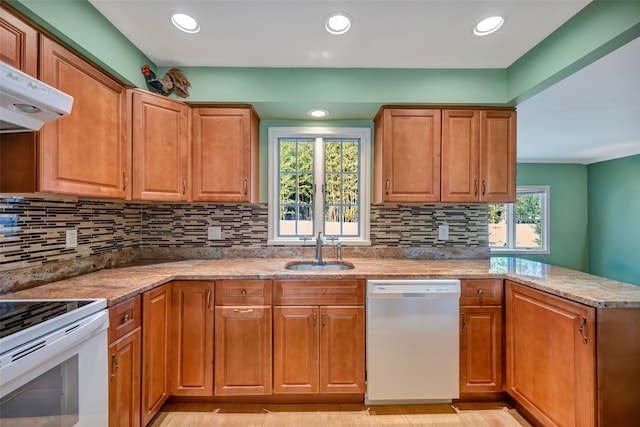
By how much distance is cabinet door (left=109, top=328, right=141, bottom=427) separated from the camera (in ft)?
4.44

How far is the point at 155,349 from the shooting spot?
1689 millimetres

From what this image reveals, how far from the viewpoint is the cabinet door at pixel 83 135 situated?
4.54 ft

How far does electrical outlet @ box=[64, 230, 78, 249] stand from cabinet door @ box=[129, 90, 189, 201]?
0.42m

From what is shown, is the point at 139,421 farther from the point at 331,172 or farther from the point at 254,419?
the point at 331,172

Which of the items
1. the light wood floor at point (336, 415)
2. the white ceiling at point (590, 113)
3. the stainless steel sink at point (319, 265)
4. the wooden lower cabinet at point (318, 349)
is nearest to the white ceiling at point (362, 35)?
the white ceiling at point (590, 113)

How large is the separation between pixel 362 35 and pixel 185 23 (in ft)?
3.50

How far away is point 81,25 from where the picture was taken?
152cm

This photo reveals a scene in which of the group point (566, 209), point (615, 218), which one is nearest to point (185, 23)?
point (566, 209)

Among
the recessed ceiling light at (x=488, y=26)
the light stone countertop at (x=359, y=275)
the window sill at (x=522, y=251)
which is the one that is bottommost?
the window sill at (x=522, y=251)

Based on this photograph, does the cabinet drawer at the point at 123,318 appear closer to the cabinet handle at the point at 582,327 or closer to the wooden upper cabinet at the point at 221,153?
the wooden upper cabinet at the point at 221,153

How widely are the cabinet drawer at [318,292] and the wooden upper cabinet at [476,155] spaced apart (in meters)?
1.04

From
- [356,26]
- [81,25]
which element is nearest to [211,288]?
[81,25]

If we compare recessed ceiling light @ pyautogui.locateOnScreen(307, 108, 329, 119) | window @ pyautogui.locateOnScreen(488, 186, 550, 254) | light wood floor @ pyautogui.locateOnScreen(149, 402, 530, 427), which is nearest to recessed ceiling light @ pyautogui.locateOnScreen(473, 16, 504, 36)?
recessed ceiling light @ pyautogui.locateOnScreen(307, 108, 329, 119)

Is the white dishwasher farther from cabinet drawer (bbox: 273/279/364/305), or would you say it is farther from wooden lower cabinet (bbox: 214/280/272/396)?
wooden lower cabinet (bbox: 214/280/272/396)
